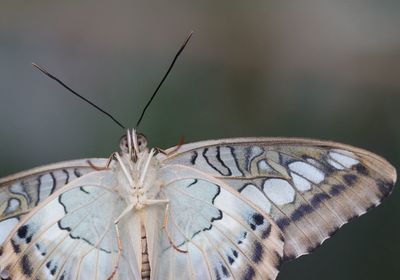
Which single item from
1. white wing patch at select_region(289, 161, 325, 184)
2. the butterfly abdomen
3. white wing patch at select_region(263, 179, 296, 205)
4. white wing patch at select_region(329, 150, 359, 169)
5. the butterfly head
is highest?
the butterfly head

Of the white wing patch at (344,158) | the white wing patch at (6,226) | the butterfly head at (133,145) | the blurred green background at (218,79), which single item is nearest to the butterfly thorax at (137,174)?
the butterfly head at (133,145)

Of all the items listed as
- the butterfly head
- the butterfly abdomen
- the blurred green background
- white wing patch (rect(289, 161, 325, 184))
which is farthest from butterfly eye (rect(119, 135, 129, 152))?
the blurred green background

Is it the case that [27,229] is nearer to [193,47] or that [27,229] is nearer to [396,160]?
[396,160]

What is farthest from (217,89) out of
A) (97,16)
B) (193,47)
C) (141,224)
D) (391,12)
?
(141,224)

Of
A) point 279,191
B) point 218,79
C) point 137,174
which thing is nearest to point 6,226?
point 137,174

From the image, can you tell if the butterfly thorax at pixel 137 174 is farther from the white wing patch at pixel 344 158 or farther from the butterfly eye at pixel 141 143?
the white wing patch at pixel 344 158

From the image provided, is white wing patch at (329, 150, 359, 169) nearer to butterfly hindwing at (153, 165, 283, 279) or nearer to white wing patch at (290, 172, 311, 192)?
white wing patch at (290, 172, 311, 192)

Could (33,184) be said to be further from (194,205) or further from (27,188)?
(194,205)

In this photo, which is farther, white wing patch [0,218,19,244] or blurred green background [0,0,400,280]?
blurred green background [0,0,400,280]
